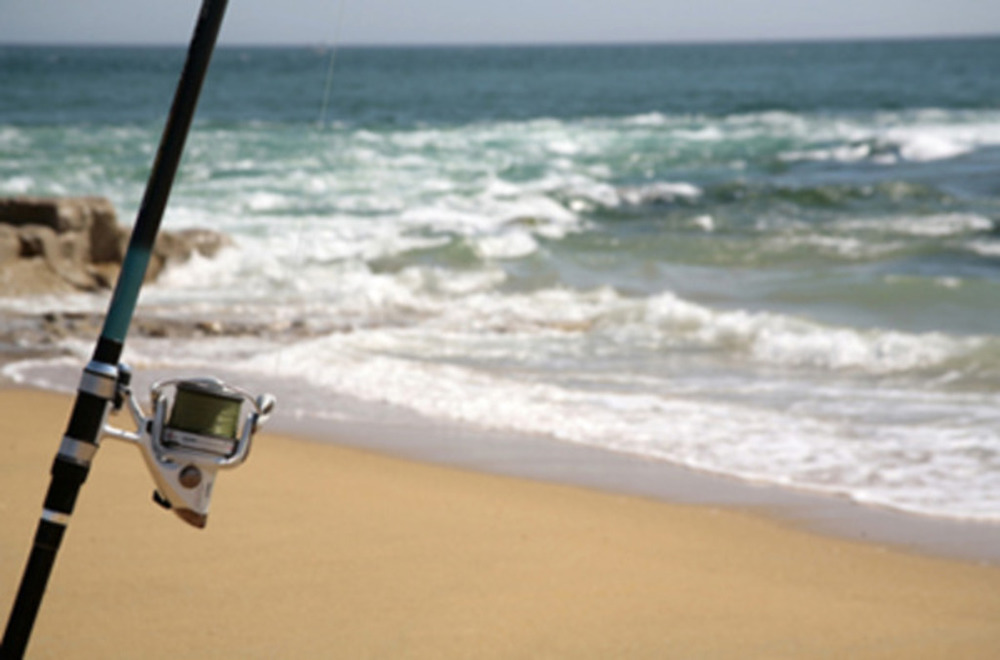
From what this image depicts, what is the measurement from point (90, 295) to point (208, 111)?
30.8m

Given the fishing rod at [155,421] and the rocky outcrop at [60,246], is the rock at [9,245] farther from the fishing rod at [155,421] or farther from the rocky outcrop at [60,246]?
the fishing rod at [155,421]

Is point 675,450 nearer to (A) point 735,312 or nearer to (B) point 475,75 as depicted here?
(A) point 735,312

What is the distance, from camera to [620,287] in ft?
36.2

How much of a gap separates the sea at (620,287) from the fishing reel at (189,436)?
96cm

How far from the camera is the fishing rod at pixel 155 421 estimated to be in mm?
2148

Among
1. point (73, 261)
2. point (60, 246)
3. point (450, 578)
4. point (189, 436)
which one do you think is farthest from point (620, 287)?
point (189, 436)

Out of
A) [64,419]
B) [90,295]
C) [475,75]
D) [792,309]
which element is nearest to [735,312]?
[792,309]

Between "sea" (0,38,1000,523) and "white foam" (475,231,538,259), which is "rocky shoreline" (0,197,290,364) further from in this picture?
"white foam" (475,231,538,259)

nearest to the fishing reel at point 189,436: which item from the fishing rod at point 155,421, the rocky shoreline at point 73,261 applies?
the fishing rod at point 155,421

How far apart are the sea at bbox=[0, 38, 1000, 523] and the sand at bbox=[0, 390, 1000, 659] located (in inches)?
37.2

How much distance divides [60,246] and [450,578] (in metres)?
7.28

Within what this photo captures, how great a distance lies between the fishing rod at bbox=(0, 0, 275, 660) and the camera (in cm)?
215

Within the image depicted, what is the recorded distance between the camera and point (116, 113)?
37.3m

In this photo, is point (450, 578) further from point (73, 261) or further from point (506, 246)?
point (506, 246)
